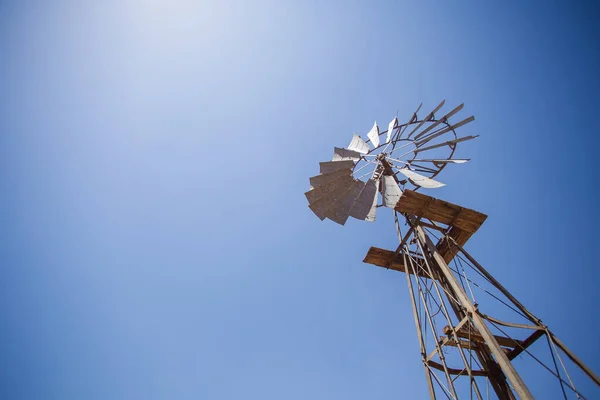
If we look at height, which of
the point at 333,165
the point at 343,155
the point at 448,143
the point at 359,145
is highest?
the point at 359,145

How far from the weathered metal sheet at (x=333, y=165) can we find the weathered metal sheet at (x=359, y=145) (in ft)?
2.36

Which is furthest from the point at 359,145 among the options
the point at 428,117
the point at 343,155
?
the point at 428,117

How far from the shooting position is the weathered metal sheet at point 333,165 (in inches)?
307

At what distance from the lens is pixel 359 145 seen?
27.9ft

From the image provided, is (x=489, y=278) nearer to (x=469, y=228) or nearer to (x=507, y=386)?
(x=469, y=228)

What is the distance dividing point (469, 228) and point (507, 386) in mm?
3192

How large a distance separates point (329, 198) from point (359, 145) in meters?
2.08

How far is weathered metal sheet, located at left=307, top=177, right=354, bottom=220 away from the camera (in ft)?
24.3

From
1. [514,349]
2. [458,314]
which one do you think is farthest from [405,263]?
[514,349]

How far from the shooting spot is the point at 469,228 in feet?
22.0

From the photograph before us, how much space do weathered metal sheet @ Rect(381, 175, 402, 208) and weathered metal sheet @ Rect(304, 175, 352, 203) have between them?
0.96 meters

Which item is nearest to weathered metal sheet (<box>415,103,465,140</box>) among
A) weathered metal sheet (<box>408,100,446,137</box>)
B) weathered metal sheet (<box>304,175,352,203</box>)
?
weathered metal sheet (<box>408,100,446,137</box>)

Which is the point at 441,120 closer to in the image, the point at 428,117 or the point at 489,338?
the point at 428,117

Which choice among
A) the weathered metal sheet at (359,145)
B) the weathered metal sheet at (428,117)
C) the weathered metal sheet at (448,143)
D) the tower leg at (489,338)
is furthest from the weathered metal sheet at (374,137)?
the tower leg at (489,338)
